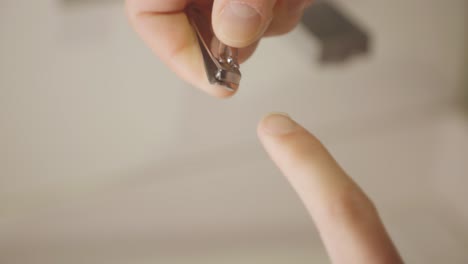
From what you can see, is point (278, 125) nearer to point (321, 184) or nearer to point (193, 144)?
point (321, 184)

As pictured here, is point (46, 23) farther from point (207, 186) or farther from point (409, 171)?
point (409, 171)

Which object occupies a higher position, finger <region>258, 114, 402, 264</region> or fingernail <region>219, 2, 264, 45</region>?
fingernail <region>219, 2, 264, 45</region>

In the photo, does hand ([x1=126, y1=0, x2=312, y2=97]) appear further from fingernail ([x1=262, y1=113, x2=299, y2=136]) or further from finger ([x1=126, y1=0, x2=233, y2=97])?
fingernail ([x1=262, y1=113, x2=299, y2=136])

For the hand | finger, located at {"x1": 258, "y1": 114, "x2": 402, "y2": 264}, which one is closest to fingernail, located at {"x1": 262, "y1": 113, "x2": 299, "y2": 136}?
finger, located at {"x1": 258, "y1": 114, "x2": 402, "y2": 264}

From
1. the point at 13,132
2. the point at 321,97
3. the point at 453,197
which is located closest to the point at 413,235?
the point at 453,197

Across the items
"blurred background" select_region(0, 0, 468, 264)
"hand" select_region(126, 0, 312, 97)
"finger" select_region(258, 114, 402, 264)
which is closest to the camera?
"finger" select_region(258, 114, 402, 264)

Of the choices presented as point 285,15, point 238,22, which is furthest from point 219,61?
point 285,15

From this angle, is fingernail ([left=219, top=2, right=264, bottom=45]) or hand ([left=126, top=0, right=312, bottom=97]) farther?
hand ([left=126, top=0, right=312, bottom=97])
